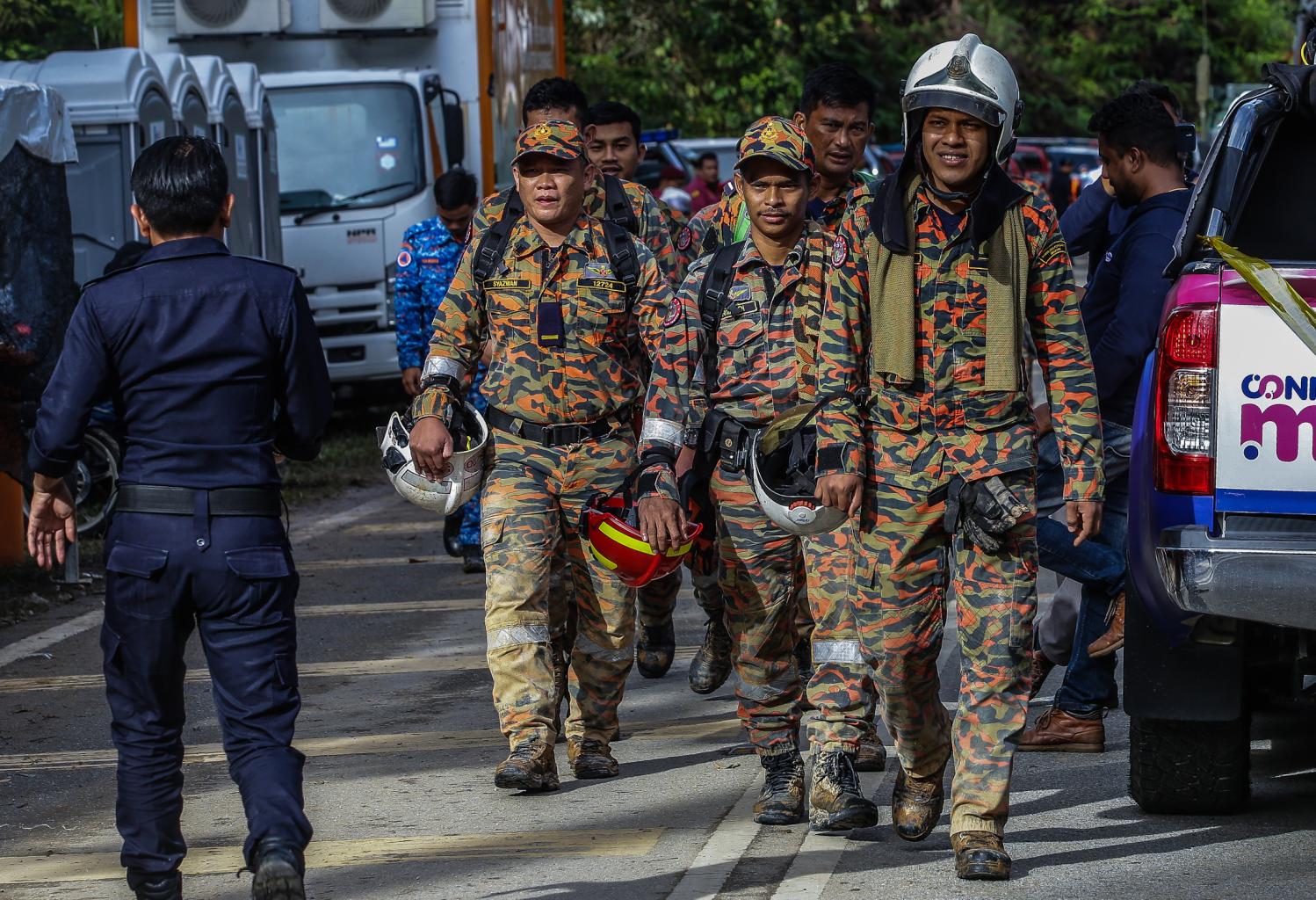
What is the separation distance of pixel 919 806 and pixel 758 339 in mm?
1440

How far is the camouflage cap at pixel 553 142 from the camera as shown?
6.41m

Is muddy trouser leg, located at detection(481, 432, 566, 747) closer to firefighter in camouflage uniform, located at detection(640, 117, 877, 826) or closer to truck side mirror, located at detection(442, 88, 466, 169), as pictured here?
firefighter in camouflage uniform, located at detection(640, 117, 877, 826)

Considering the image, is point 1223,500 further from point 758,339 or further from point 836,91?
point 836,91

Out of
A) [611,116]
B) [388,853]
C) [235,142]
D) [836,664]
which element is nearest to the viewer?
[388,853]

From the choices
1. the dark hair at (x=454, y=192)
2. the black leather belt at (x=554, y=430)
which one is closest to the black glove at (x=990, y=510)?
the black leather belt at (x=554, y=430)

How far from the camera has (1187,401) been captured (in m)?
5.26

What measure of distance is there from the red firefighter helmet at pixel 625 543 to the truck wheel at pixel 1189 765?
135 cm

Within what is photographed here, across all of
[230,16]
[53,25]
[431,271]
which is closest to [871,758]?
[431,271]

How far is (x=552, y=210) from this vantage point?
647cm

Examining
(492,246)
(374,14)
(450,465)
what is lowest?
(450,465)

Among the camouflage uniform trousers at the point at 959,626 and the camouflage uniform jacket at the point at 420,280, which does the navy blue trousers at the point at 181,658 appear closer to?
the camouflage uniform trousers at the point at 959,626

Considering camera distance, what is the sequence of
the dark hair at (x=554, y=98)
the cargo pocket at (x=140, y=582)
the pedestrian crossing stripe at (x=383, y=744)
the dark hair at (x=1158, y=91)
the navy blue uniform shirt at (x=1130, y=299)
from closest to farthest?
the cargo pocket at (x=140, y=582), the navy blue uniform shirt at (x=1130, y=299), the pedestrian crossing stripe at (x=383, y=744), the dark hair at (x=1158, y=91), the dark hair at (x=554, y=98)

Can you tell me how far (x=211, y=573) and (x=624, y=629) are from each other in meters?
2.09

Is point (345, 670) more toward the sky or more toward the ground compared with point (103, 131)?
more toward the ground
